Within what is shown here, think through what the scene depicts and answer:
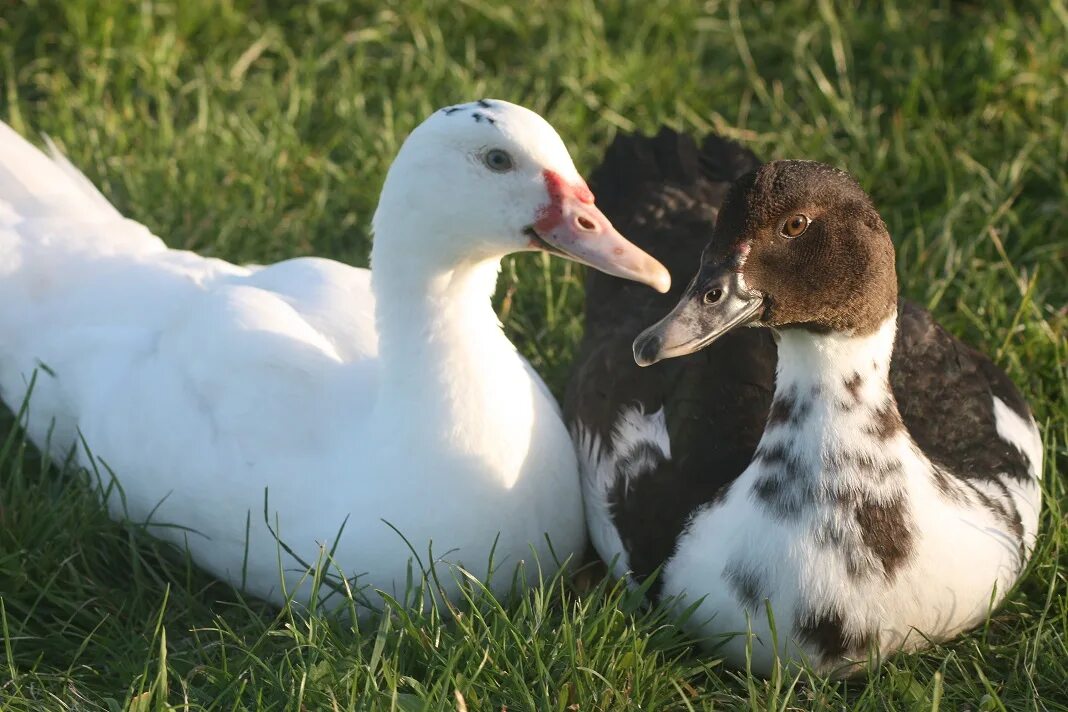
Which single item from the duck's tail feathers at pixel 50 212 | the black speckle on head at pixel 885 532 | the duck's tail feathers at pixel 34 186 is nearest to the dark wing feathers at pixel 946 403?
the black speckle on head at pixel 885 532

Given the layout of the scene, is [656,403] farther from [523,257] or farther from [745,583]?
[523,257]

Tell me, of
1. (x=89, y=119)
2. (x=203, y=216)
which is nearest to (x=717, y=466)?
(x=203, y=216)

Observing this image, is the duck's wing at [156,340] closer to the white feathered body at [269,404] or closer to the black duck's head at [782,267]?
the white feathered body at [269,404]

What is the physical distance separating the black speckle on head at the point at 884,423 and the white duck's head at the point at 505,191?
556mm

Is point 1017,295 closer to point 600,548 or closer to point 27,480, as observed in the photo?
point 600,548

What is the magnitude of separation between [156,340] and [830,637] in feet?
6.68

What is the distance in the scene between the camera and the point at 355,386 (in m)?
3.87

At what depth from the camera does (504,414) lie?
12.0 ft

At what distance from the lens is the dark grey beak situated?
10.4ft

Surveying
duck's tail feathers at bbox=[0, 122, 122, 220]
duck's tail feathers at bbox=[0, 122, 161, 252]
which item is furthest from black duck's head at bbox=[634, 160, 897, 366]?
duck's tail feathers at bbox=[0, 122, 122, 220]

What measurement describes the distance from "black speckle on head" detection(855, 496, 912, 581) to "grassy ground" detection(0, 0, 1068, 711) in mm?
262

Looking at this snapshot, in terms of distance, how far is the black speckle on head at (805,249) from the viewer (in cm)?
317

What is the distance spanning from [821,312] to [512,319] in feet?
5.75

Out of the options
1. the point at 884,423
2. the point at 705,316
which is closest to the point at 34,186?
the point at 705,316
